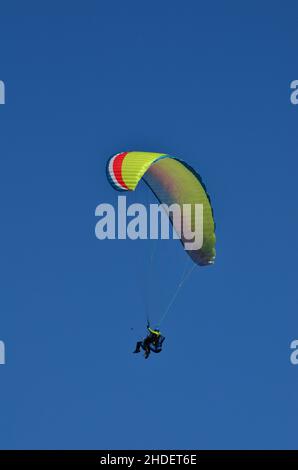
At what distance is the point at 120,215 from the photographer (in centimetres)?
3512
